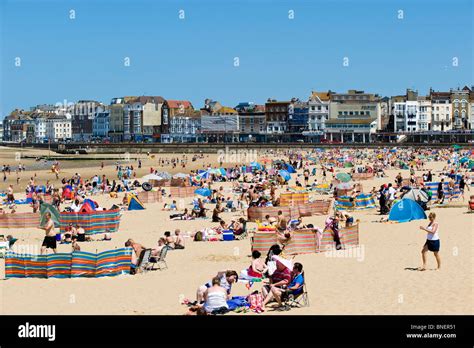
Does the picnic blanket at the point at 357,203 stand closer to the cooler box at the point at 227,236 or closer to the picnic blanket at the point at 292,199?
the picnic blanket at the point at 292,199

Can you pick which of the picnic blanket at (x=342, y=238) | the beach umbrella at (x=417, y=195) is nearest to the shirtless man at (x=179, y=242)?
the picnic blanket at (x=342, y=238)

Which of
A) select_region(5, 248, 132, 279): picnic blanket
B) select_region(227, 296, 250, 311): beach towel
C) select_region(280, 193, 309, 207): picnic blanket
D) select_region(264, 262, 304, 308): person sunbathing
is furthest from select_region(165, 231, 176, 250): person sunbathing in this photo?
select_region(280, 193, 309, 207): picnic blanket

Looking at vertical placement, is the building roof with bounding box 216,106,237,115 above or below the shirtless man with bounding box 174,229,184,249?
above

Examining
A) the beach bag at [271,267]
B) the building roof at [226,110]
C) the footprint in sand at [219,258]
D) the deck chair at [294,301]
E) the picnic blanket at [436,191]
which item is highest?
the building roof at [226,110]

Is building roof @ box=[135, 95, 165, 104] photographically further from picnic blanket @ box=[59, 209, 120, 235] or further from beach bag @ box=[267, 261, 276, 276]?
beach bag @ box=[267, 261, 276, 276]

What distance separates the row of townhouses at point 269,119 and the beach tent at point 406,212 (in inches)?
3429

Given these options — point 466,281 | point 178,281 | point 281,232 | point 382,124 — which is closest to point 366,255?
point 281,232

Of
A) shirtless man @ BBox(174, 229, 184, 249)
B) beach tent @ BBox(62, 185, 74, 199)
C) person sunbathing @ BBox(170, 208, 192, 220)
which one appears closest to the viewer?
shirtless man @ BBox(174, 229, 184, 249)

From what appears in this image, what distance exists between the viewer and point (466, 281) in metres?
10.2

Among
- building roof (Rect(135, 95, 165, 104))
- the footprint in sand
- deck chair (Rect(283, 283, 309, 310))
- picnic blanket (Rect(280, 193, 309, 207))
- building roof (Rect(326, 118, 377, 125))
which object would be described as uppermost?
building roof (Rect(135, 95, 165, 104))

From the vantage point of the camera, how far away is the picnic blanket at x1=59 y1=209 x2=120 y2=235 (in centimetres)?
1645

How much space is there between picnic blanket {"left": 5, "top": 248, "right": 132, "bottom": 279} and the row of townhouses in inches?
3698

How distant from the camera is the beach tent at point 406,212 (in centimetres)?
1653
